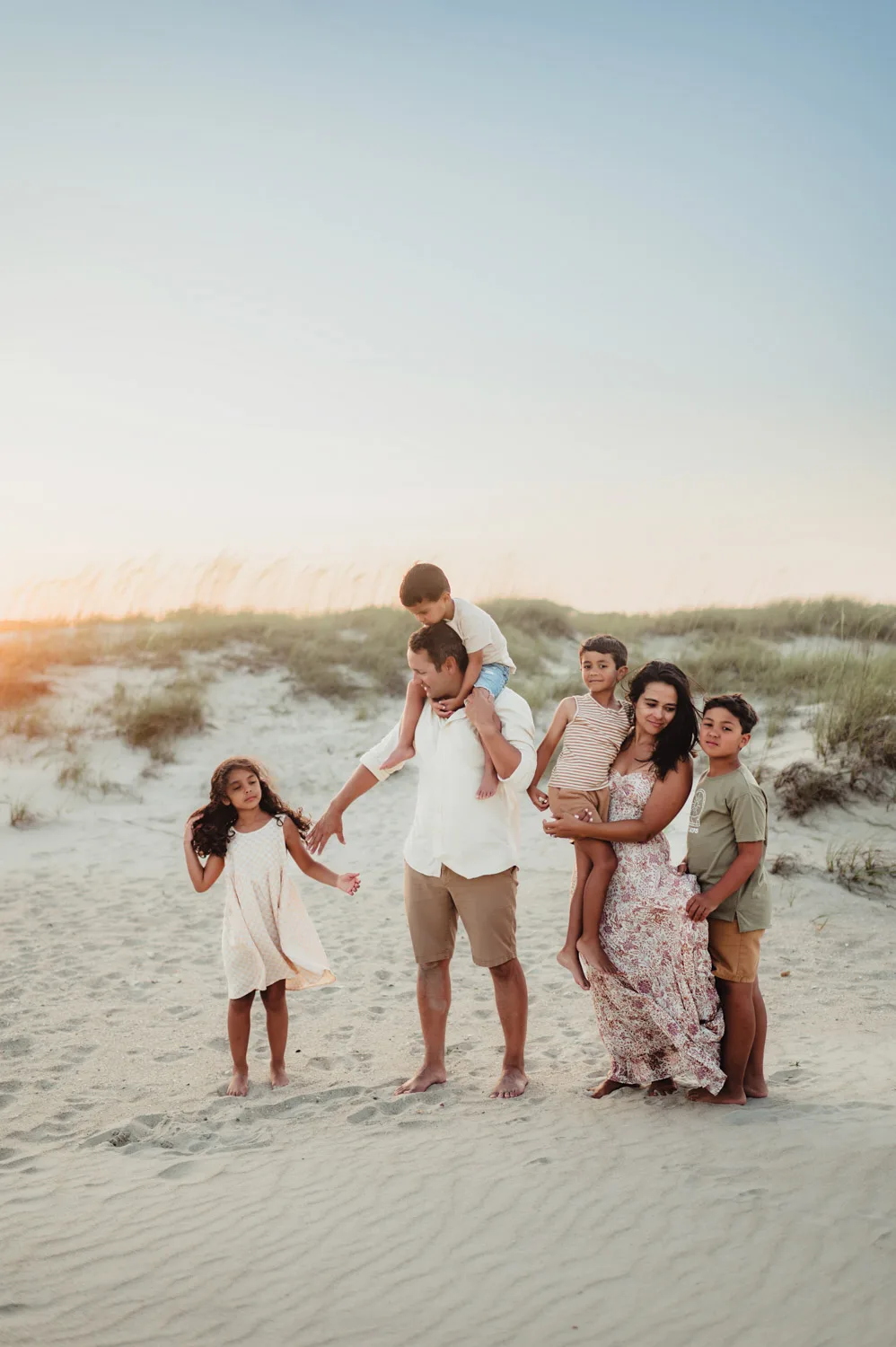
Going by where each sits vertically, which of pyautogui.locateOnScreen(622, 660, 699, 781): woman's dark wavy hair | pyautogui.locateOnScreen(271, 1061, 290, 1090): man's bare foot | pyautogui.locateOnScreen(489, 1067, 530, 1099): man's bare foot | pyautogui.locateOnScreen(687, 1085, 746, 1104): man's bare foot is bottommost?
pyautogui.locateOnScreen(271, 1061, 290, 1090): man's bare foot

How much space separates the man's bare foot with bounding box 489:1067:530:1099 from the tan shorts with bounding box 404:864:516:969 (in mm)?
575

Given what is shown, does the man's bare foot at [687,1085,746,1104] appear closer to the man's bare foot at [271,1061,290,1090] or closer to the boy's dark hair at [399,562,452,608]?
the man's bare foot at [271,1061,290,1090]

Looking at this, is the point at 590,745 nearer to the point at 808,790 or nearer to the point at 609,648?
the point at 609,648

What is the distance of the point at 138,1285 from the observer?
Result: 123 inches

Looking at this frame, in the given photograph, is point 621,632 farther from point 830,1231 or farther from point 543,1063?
point 830,1231

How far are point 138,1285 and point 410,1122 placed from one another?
4.76 ft

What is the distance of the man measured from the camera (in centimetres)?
440

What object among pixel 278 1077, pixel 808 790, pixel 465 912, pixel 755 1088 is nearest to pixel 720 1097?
pixel 755 1088

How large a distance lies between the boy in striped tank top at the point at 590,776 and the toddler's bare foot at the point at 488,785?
9.2 inches

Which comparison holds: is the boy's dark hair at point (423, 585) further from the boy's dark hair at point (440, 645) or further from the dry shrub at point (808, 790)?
the dry shrub at point (808, 790)

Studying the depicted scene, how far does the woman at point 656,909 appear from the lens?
13.2ft

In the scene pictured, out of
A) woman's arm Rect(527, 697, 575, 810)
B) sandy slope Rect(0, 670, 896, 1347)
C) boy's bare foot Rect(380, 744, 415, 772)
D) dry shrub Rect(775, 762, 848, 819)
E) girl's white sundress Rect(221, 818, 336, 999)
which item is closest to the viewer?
sandy slope Rect(0, 670, 896, 1347)

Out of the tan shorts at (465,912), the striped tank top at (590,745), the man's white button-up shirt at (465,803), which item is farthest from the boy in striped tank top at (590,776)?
the tan shorts at (465,912)

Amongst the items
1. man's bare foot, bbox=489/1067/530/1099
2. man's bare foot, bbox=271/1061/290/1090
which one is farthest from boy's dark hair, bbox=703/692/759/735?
man's bare foot, bbox=271/1061/290/1090
